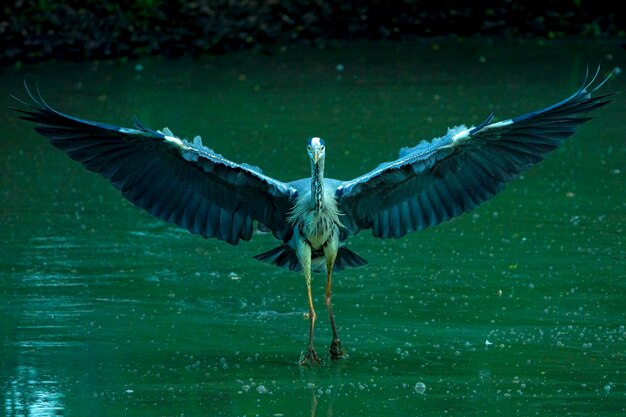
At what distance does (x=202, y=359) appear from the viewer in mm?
6789

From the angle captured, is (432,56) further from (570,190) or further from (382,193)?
(382,193)

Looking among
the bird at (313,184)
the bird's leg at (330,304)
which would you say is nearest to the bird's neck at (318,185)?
the bird at (313,184)

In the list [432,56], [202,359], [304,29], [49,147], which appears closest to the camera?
[202,359]

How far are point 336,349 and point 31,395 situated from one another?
158cm

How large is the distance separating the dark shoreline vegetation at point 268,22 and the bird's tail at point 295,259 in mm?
9567

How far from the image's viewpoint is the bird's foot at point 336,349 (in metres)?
6.73

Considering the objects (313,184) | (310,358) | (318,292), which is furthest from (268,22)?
(310,358)

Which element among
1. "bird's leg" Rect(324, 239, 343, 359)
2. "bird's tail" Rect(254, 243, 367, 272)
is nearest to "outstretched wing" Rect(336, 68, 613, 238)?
"bird's tail" Rect(254, 243, 367, 272)

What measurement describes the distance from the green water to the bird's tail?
37 centimetres

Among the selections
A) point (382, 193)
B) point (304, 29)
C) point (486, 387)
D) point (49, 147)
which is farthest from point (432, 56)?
point (486, 387)

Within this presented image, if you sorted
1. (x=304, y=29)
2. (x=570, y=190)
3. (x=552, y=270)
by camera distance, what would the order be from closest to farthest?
(x=552, y=270) → (x=570, y=190) → (x=304, y=29)

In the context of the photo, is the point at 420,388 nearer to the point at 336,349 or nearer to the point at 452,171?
the point at 336,349

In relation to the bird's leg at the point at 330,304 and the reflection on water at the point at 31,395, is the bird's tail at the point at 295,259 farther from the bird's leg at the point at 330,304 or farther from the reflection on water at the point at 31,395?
the reflection on water at the point at 31,395

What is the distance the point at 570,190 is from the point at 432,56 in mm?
6040
